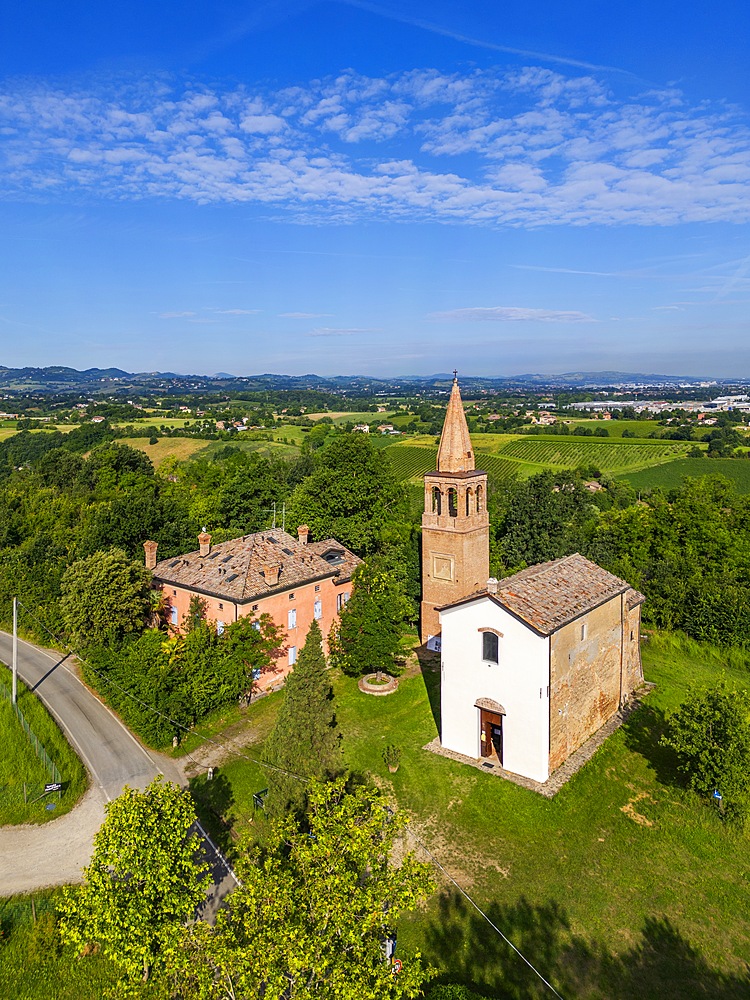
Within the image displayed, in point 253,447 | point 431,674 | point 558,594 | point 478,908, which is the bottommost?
point 431,674

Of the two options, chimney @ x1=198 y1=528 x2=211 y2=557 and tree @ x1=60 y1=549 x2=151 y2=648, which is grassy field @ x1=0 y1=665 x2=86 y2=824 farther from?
chimney @ x1=198 y1=528 x2=211 y2=557

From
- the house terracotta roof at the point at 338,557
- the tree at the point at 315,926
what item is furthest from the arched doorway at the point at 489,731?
the house terracotta roof at the point at 338,557

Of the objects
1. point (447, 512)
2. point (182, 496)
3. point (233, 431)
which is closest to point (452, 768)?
point (447, 512)

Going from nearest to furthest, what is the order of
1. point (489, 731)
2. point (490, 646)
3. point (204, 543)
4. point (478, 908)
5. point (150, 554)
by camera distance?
point (478, 908), point (490, 646), point (489, 731), point (204, 543), point (150, 554)

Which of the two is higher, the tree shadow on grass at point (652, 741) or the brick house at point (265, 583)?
the brick house at point (265, 583)

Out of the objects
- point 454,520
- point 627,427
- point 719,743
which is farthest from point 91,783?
point 627,427

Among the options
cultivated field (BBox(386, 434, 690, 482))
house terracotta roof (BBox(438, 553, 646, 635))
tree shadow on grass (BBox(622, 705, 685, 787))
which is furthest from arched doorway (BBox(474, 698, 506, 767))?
cultivated field (BBox(386, 434, 690, 482))

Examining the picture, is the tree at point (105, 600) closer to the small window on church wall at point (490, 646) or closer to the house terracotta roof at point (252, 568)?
the house terracotta roof at point (252, 568)

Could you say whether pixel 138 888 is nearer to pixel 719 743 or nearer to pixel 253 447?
pixel 719 743
